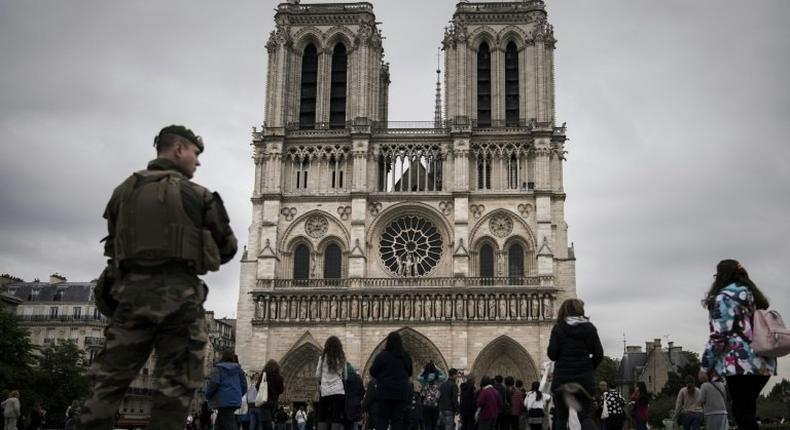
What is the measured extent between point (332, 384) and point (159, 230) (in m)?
7.46

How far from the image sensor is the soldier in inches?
201

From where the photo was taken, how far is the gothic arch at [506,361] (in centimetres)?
4025

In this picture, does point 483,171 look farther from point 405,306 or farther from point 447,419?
point 447,419

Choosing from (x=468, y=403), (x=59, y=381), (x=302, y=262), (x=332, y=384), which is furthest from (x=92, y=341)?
(x=332, y=384)

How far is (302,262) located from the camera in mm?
43375

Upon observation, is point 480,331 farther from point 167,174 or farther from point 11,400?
point 167,174

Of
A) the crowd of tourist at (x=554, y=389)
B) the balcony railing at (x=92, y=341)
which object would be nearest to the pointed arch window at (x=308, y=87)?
the balcony railing at (x=92, y=341)

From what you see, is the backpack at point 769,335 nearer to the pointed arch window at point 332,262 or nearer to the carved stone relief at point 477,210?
the carved stone relief at point 477,210

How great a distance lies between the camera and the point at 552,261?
41438mm

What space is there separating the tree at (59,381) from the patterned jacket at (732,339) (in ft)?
123

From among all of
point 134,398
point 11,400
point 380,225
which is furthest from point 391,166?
point 11,400

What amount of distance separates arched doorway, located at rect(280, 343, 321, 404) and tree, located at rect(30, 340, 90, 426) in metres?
9.02

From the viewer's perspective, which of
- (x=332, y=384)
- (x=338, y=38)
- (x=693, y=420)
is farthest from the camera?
(x=338, y=38)

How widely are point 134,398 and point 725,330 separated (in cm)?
5011
